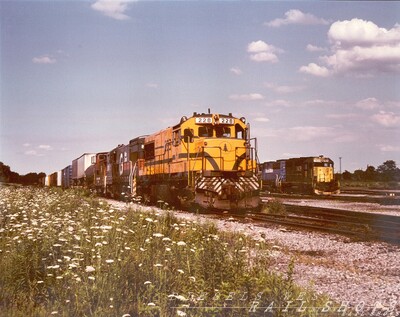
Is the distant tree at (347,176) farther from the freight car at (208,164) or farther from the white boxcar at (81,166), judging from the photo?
the freight car at (208,164)

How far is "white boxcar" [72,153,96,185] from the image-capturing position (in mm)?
38469

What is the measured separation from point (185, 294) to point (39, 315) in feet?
4.83

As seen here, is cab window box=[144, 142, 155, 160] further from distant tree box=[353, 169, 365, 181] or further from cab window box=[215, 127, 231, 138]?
distant tree box=[353, 169, 365, 181]

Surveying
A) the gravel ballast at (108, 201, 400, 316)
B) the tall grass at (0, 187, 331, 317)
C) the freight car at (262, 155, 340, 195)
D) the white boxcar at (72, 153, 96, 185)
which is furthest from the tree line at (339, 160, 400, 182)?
the tall grass at (0, 187, 331, 317)

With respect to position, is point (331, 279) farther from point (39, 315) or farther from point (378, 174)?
point (378, 174)

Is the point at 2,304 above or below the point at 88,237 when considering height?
below

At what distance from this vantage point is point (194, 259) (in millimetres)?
5859

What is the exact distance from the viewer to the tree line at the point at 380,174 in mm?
56722

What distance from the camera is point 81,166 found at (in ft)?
130

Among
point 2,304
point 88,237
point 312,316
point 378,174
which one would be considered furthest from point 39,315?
point 378,174

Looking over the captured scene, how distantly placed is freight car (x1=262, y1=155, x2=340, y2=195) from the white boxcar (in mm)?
15677

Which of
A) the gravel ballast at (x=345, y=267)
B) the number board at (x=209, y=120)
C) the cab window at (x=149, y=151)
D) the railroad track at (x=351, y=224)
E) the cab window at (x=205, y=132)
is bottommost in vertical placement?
the gravel ballast at (x=345, y=267)

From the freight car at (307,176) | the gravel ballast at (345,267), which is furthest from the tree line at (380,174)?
the gravel ballast at (345,267)

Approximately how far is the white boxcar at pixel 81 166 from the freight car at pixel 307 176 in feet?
51.4
